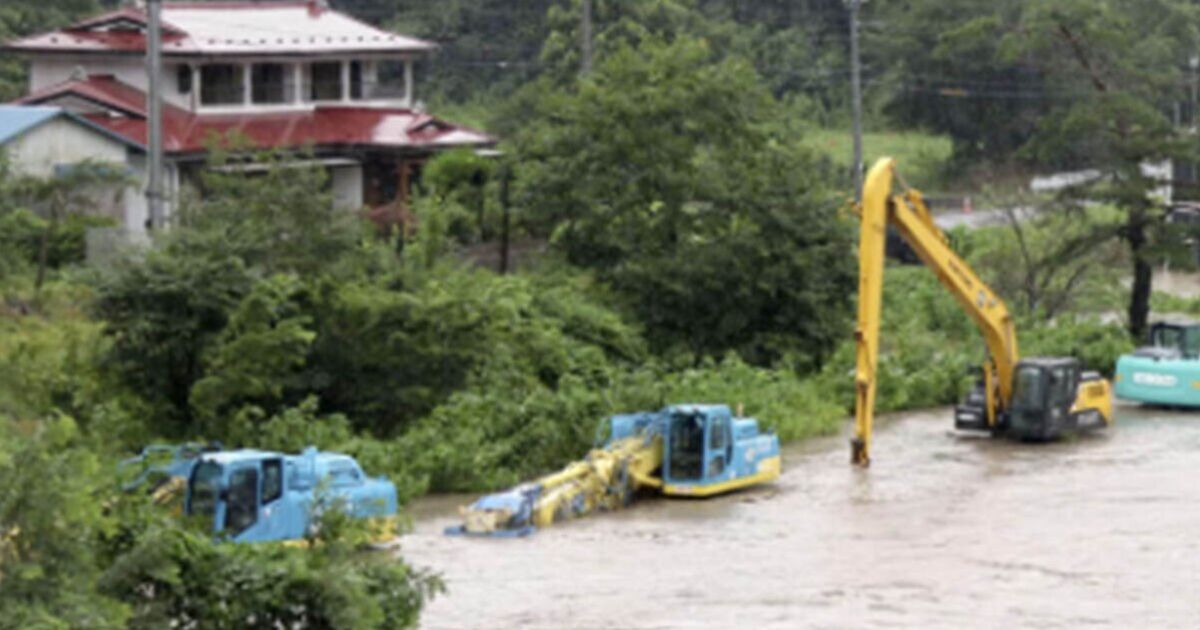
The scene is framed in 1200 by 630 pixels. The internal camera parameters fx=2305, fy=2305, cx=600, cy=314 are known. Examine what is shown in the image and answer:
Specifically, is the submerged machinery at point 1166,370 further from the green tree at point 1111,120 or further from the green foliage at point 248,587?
the green foliage at point 248,587

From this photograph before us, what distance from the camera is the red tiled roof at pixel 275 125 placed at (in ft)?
168

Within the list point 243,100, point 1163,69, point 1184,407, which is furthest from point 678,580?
point 1163,69

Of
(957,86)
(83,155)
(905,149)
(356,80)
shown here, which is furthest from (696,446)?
(905,149)

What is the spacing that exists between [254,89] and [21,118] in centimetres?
739

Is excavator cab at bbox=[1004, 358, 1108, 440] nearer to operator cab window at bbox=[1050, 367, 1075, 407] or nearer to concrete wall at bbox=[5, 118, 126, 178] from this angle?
operator cab window at bbox=[1050, 367, 1075, 407]

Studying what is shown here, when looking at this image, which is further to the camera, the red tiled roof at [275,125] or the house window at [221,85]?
the house window at [221,85]

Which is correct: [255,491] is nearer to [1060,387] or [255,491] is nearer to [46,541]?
[46,541]

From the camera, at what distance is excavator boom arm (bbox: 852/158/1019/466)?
1389 inches

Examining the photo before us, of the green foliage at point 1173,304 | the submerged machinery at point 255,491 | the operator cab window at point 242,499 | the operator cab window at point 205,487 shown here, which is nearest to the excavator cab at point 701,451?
the submerged machinery at point 255,491

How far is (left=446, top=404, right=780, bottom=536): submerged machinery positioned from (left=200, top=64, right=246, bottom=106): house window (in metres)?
22.6

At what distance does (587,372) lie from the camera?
39.6 m

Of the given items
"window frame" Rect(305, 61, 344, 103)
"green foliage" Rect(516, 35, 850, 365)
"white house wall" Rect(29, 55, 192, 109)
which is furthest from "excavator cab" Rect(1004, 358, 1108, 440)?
"white house wall" Rect(29, 55, 192, 109)

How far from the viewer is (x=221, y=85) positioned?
177 ft

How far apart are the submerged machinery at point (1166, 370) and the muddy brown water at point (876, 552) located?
4757 mm
